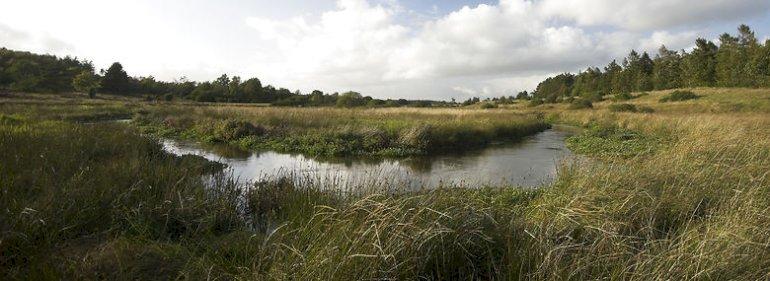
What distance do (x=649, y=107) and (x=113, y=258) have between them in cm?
4694

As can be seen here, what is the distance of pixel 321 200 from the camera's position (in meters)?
5.74

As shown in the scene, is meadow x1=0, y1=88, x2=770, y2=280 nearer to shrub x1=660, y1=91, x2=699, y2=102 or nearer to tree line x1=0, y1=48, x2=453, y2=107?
shrub x1=660, y1=91, x2=699, y2=102

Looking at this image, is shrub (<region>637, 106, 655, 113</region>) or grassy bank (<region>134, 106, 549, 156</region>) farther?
shrub (<region>637, 106, 655, 113</region>)

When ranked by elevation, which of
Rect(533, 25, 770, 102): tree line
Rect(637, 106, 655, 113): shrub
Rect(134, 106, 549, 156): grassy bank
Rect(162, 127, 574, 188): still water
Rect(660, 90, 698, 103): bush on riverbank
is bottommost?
Rect(162, 127, 574, 188): still water

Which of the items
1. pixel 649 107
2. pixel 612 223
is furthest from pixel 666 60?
pixel 612 223

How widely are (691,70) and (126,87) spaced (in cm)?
8356

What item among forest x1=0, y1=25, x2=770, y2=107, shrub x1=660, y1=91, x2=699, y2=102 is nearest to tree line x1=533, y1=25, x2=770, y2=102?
forest x1=0, y1=25, x2=770, y2=107

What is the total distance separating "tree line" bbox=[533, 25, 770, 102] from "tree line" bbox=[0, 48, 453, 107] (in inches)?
1262

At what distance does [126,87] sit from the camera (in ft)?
240

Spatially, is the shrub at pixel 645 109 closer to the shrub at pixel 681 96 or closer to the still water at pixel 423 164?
the shrub at pixel 681 96

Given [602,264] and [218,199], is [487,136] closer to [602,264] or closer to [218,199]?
[218,199]

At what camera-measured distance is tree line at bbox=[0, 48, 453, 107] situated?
202 feet

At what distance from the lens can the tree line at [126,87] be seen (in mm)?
61688

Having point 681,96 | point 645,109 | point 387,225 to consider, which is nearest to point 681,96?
point 681,96
